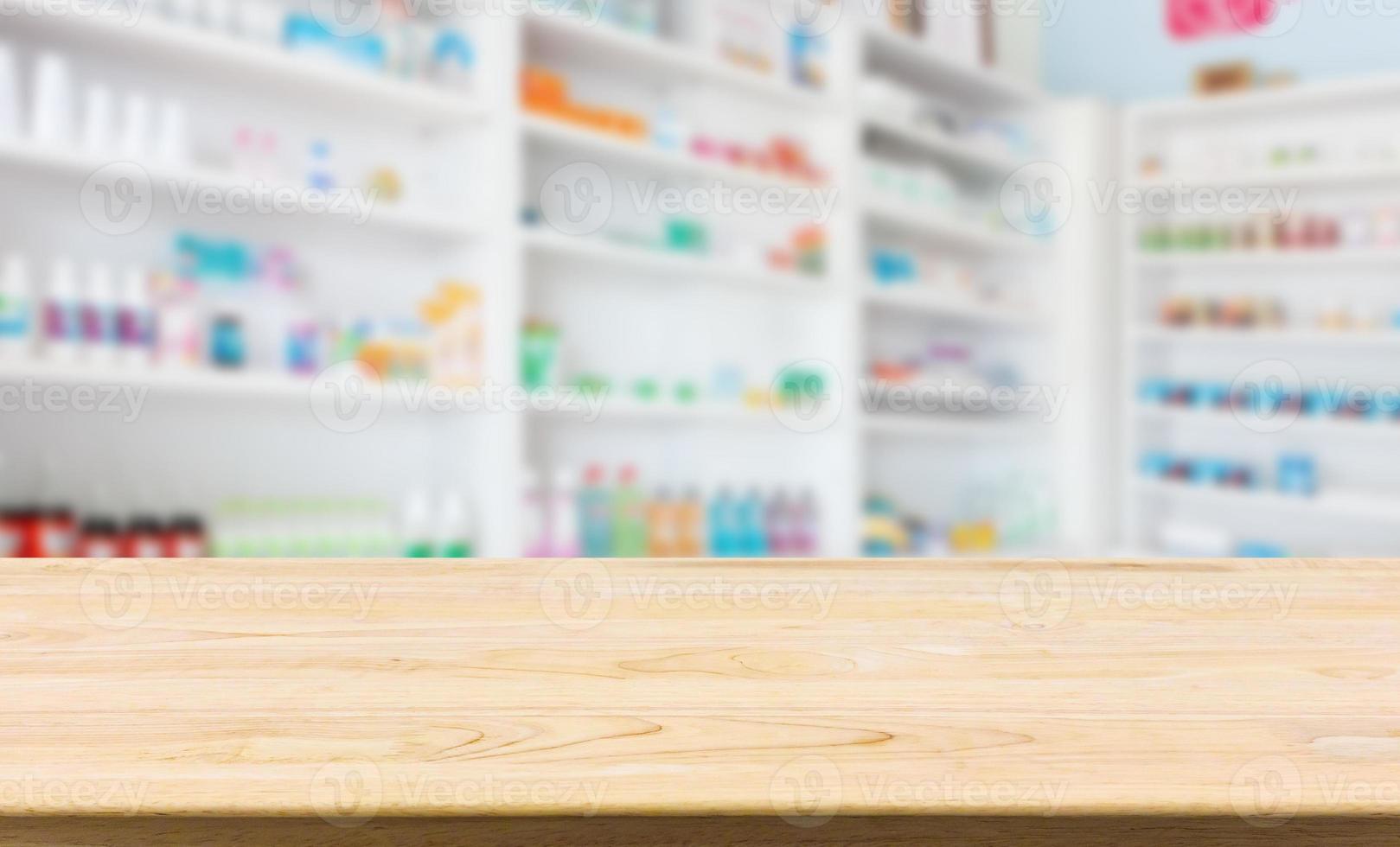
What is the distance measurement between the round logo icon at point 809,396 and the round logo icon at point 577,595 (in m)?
2.26

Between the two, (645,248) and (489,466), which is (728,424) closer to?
(645,248)

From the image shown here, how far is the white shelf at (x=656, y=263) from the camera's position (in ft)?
7.51

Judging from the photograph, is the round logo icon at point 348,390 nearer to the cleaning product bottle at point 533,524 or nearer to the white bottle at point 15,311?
the cleaning product bottle at point 533,524

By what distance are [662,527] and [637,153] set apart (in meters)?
0.84

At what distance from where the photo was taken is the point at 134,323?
1715 millimetres

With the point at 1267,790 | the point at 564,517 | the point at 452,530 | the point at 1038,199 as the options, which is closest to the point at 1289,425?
Result: the point at 1038,199

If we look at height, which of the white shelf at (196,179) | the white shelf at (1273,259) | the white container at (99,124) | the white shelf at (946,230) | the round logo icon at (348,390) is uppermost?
the white shelf at (946,230)

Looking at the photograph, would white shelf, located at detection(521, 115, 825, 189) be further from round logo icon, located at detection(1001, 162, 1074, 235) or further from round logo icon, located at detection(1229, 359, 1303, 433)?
round logo icon, located at detection(1229, 359, 1303, 433)

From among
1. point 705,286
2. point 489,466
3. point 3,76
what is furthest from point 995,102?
point 3,76

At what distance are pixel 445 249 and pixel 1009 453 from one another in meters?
2.37

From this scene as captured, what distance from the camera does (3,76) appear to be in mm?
1614

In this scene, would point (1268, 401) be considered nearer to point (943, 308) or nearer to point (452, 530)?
point (943, 308)

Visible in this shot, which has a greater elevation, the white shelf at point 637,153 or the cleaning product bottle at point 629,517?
the white shelf at point 637,153

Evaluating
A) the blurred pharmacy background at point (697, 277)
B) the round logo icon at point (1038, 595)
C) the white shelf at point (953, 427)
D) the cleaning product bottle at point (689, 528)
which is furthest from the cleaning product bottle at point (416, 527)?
the round logo icon at point (1038, 595)
